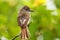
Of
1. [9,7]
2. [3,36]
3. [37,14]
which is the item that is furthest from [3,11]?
[3,36]

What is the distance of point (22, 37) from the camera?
44cm

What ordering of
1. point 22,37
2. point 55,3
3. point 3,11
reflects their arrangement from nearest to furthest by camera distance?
point 22,37 < point 3,11 < point 55,3

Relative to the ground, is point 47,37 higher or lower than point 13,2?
lower

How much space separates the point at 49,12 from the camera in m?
1.00

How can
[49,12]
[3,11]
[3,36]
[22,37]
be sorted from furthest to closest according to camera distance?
[3,11], [49,12], [3,36], [22,37]

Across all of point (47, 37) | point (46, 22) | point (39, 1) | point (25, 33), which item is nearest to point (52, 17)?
point (46, 22)

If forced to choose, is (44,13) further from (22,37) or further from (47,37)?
(22,37)

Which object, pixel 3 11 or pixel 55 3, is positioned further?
pixel 55 3

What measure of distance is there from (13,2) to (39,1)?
180 millimetres

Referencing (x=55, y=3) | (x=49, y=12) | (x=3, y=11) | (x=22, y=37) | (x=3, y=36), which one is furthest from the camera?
(x=55, y=3)

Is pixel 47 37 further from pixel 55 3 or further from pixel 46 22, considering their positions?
pixel 55 3

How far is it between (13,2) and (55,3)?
232 millimetres

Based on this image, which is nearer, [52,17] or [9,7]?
[52,17]

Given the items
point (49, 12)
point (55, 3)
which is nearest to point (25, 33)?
point (49, 12)
